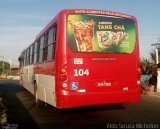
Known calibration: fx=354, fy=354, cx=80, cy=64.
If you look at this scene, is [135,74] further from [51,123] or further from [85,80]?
[51,123]

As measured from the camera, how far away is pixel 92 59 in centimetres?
1066

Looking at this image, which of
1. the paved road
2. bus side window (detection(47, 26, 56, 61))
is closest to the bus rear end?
the paved road

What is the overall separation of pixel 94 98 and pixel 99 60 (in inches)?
45.9

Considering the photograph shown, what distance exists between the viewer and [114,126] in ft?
31.9

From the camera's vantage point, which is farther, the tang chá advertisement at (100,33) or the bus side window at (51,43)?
the bus side window at (51,43)

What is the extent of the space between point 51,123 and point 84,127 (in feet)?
4.36

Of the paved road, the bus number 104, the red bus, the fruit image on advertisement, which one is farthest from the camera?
the fruit image on advertisement

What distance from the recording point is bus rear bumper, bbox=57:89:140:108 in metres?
10.2

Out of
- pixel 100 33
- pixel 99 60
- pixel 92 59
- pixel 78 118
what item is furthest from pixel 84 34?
pixel 78 118

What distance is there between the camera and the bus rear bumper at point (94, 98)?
10.2m

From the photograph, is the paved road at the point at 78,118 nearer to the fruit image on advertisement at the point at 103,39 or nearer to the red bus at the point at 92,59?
the red bus at the point at 92,59

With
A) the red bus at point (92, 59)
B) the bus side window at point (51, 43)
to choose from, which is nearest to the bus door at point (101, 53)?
the red bus at point (92, 59)

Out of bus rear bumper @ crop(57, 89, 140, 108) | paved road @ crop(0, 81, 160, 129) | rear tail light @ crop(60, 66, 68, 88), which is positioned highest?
rear tail light @ crop(60, 66, 68, 88)

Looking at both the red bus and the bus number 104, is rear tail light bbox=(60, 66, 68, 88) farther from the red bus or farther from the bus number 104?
the bus number 104
